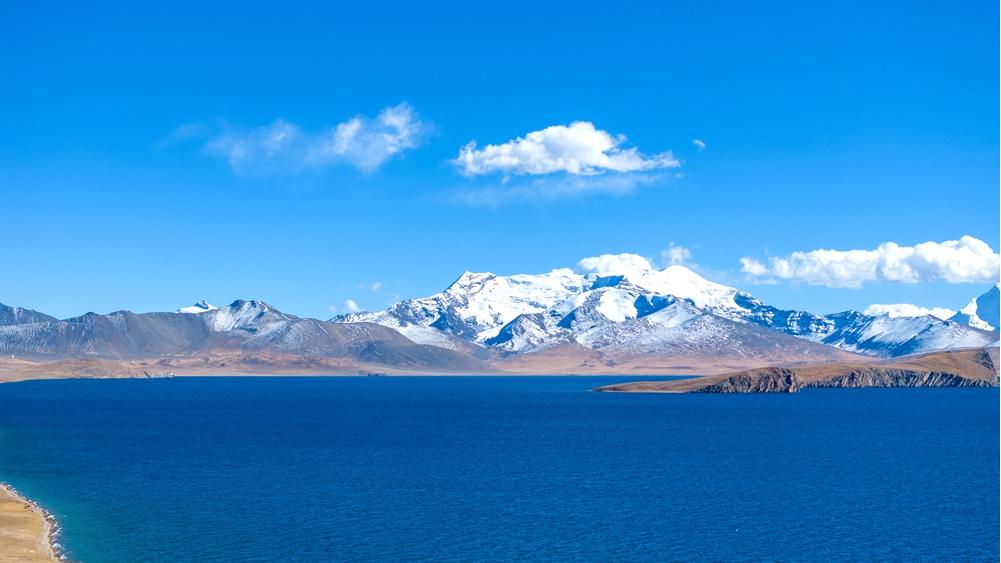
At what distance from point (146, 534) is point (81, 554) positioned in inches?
277

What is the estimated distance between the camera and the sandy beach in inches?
2921

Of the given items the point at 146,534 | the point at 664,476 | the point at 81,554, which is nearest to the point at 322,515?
the point at 146,534

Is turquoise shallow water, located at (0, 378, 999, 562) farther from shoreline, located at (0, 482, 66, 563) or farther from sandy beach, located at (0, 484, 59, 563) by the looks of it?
sandy beach, located at (0, 484, 59, 563)

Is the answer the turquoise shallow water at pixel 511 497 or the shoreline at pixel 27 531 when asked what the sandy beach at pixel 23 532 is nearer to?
the shoreline at pixel 27 531

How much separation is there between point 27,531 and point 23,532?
2.48ft

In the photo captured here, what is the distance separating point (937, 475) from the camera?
12388 cm

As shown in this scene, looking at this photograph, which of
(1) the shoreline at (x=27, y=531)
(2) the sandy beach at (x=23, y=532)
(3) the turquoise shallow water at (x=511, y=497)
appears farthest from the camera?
(3) the turquoise shallow water at (x=511, y=497)

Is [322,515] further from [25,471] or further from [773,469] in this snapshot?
[773,469]

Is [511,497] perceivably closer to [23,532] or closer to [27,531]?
[27,531]

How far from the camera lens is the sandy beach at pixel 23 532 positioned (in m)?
74.2

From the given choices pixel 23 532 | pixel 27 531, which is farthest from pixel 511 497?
pixel 23 532

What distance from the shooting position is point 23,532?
82.6 m

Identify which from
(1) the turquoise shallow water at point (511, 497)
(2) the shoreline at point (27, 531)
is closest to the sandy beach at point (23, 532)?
(2) the shoreline at point (27, 531)

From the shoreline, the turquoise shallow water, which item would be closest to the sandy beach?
the shoreline
